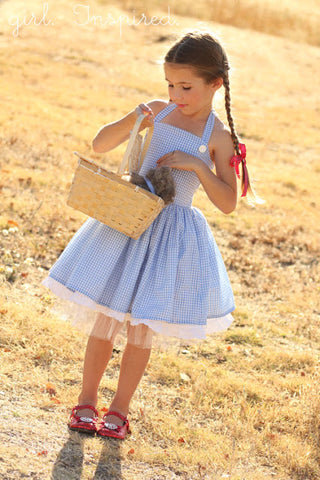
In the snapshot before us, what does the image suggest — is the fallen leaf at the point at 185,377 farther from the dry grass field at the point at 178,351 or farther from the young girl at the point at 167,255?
the young girl at the point at 167,255

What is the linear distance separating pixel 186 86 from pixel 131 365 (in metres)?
1.40

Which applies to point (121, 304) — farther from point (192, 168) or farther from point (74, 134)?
point (74, 134)

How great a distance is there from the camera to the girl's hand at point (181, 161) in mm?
3031

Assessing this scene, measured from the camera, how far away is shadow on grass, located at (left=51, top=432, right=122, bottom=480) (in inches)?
113

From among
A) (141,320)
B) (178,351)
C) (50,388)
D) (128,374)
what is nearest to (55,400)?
(50,388)

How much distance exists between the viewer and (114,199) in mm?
2863

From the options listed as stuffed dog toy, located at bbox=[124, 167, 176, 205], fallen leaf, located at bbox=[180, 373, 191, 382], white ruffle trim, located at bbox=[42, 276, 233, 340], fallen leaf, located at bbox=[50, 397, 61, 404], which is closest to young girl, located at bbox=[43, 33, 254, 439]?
white ruffle trim, located at bbox=[42, 276, 233, 340]

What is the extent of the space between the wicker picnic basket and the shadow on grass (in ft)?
3.51

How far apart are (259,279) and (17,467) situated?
3754 millimetres

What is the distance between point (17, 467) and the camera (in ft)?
9.12

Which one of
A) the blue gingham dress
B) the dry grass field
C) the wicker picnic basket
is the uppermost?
the wicker picnic basket

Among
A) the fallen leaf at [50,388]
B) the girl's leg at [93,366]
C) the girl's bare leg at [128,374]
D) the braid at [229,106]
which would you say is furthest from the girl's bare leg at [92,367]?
the braid at [229,106]

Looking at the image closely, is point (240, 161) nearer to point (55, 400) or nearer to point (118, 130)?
point (118, 130)

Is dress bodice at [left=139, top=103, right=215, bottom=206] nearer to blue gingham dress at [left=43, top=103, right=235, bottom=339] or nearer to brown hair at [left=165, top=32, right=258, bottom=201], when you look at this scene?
blue gingham dress at [left=43, top=103, right=235, bottom=339]
